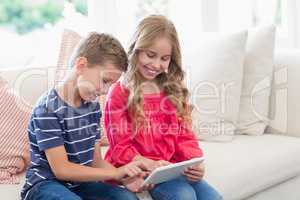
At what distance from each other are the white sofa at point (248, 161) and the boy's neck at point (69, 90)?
0.53 metres

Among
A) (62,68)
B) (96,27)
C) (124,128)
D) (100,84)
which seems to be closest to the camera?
(100,84)

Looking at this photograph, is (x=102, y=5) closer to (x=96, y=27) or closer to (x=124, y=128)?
(x=96, y=27)

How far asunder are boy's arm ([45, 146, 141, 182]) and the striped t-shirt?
3 centimetres

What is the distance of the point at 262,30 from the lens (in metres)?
2.51

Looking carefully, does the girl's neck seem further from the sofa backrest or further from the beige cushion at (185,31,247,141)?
the sofa backrest

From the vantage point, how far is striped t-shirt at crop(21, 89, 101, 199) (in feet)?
5.38

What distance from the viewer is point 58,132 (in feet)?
5.41

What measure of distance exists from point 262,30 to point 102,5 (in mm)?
969

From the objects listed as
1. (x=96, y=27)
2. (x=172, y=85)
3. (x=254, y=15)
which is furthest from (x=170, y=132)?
(x=254, y=15)

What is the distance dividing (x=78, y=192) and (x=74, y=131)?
0.70 ft

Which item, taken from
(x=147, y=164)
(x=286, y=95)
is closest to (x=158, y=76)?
(x=147, y=164)

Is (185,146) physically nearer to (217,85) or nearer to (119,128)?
(119,128)

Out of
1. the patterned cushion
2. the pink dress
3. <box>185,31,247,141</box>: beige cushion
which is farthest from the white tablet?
<box>185,31,247,141</box>: beige cushion

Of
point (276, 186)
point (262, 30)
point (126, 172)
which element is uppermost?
point (262, 30)
